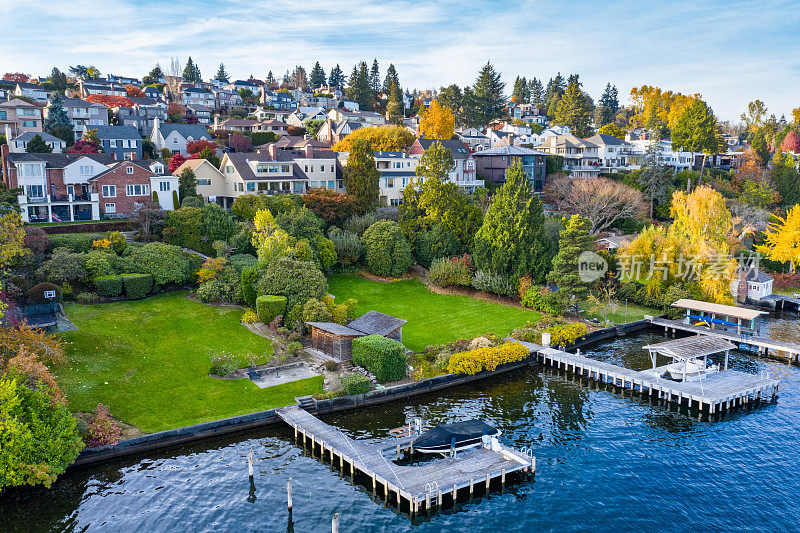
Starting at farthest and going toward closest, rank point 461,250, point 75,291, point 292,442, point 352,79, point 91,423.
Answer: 1. point 352,79
2. point 461,250
3. point 75,291
4. point 292,442
5. point 91,423

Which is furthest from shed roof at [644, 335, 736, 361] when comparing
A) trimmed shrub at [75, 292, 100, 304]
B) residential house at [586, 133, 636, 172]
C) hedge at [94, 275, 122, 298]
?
residential house at [586, 133, 636, 172]

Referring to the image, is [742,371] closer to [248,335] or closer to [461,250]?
[461,250]

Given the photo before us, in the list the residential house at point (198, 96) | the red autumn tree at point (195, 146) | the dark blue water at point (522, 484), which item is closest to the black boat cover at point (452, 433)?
the dark blue water at point (522, 484)

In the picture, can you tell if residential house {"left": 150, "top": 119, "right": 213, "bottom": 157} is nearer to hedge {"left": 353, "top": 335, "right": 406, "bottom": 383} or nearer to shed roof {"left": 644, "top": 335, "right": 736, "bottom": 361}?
hedge {"left": 353, "top": 335, "right": 406, "bottom": 383}

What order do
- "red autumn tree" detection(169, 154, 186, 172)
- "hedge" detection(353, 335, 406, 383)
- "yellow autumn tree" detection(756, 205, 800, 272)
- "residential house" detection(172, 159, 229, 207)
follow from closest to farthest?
"hedge" detection(353, 335, 406, 383) → "yellow autumn tree" detection(756, 205, 800, 272) → "residential house" detection(172, 159, 229, 207) → "red autumn tree" detection(169, 154, 186, 172)

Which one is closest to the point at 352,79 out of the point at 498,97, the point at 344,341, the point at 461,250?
the point at 498,97

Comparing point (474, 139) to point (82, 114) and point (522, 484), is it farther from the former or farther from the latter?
point (522, 484)

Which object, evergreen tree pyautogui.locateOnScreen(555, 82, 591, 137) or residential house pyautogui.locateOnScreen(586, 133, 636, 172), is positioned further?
evergreen tree pyautogui.locateOnScreen(555, 82, 591, 137)
